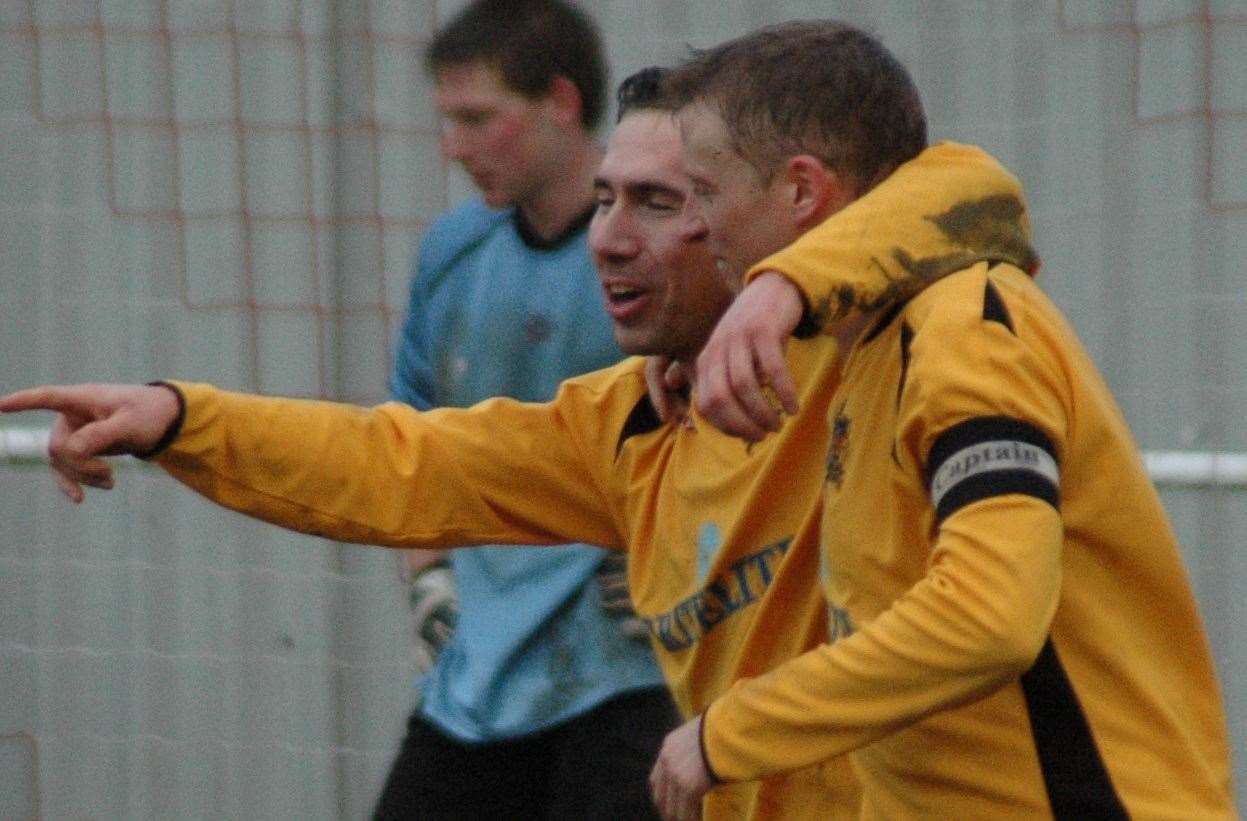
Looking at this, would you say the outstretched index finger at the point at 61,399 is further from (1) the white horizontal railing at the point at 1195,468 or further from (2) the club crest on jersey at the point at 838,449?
(1) the white horizontal railing at the point at 1195,468

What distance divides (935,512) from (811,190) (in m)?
0.48

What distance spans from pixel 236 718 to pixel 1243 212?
253 centimetres

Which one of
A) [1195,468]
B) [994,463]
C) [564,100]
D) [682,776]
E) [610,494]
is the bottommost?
[1195,468]

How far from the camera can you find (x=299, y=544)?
5.61 m

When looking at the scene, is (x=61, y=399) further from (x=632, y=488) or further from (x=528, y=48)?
(x=528, y=48)

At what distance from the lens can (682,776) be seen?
8.35 feet

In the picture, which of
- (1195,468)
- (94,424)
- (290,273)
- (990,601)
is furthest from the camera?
(290,273)

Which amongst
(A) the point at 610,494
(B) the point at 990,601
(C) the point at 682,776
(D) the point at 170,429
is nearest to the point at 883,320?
(B) the point at 990,601

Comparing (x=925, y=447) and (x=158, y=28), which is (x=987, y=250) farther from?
(x=158, y=28)

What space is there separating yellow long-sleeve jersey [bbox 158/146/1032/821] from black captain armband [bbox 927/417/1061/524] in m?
0.33

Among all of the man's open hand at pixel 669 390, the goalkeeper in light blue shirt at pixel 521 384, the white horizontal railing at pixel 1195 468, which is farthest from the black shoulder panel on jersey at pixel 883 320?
the white horizontal railing at pixel 1195 468

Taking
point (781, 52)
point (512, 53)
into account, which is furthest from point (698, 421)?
point (512, 53)

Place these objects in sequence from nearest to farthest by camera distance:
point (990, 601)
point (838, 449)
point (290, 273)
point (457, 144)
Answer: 1. point (990, 601)
2. point (838, 449)
3. point (457, 144)
4. point (290, 273)

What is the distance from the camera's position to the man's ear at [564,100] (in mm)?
4383
